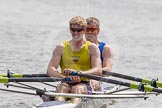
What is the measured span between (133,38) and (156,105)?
15431 millimetres

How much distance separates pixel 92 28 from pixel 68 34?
18.5 meters

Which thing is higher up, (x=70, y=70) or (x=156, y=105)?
(x=70, y=70)

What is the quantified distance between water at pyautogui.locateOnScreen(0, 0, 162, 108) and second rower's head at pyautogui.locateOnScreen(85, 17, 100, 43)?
3026 mm

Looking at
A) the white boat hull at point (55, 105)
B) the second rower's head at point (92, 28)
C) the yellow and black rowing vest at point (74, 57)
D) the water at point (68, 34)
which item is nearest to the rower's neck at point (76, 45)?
the yellow and black rowing vest at point (74, 57)

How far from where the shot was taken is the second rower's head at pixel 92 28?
1472cm

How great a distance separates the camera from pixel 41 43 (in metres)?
30.4

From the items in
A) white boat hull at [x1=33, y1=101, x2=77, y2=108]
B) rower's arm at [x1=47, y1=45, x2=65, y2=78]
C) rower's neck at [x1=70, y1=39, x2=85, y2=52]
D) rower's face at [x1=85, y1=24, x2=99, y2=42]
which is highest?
rower's face at [x1=85, y1=24, x2=99, y2=42]

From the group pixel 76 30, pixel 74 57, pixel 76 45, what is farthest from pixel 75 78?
pixel 76 30

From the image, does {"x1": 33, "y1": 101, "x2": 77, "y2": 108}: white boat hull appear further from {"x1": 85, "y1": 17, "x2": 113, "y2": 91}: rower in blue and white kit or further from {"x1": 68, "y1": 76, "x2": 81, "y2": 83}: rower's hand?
{"x1": 85, "y1": 17, "x2": 113, "y2": 91}: rower in blue and white kit

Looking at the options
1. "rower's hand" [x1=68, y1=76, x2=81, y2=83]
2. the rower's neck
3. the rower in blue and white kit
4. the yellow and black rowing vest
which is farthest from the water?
"rower's hand" [x1=68, y1=76, x2=81, y2=83]

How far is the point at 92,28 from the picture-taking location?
14.8 m

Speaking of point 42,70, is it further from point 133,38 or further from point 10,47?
point 133,38

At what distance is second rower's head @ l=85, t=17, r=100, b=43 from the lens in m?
14.7

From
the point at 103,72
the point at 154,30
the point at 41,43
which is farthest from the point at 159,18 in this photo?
the point at 103,72
